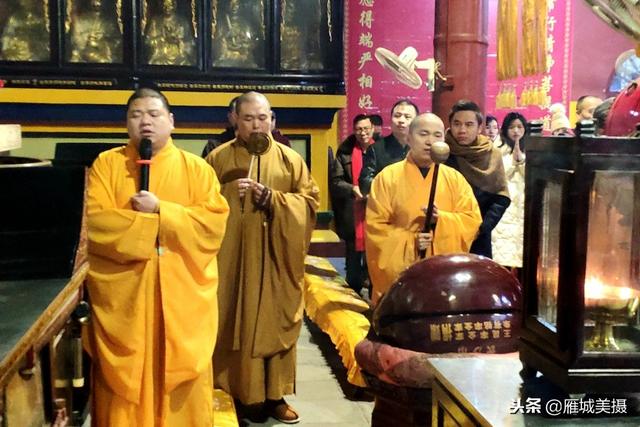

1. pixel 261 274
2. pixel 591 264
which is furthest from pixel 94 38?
pixel 591 264

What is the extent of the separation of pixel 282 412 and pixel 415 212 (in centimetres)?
123

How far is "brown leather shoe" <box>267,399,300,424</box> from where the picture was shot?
12.3 feet

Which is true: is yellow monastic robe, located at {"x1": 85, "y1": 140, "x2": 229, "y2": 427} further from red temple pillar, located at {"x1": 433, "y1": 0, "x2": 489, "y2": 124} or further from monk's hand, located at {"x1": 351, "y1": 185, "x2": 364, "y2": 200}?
red temple pillar, located at {"x1": 433, "y1": 0, "x2": 489, "y2": 124}

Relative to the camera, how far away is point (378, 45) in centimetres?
808

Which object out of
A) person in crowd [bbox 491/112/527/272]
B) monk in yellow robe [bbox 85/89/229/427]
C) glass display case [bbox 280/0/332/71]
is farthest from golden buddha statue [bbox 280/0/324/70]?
monk in yellow robe [bbox 85/89/229/427]

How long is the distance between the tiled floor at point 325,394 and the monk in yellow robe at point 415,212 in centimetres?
66

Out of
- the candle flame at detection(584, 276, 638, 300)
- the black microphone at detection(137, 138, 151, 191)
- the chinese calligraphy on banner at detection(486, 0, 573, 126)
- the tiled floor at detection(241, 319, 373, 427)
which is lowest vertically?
the tiled floor at detection(241, 319, 373, 427)

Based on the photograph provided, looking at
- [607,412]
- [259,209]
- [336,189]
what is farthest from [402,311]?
[336,189]

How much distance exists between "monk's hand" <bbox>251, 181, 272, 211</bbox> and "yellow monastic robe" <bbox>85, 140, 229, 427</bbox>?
557 millimetres

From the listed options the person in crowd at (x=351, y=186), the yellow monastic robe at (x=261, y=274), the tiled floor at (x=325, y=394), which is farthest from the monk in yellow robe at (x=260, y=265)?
the person in crowd at (x=351, y=186)

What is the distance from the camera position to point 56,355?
1806 millimetres

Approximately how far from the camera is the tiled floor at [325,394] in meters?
3.79

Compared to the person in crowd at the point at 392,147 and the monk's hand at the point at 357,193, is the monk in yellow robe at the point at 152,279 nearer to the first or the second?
the person in crowd at the point at 392,147

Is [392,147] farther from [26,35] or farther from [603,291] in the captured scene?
[26,35]
